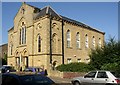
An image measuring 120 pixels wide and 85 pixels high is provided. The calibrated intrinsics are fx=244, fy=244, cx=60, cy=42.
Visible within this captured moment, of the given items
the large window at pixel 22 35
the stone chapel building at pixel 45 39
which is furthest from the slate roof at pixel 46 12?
the large window at pixel 22 35

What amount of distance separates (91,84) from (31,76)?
7988mm

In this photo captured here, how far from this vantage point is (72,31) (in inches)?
1866

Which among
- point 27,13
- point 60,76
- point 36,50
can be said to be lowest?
point 60,76

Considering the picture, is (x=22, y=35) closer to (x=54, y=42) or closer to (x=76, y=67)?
(x=54, y=42)

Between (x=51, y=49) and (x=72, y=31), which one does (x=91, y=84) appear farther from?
(x=72, y=31)

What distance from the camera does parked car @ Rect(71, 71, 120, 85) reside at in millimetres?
17639

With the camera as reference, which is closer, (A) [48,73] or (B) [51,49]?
(A) [48,73]

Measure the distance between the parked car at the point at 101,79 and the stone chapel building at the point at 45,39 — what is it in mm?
21313

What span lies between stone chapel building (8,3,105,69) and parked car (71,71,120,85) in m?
21.3

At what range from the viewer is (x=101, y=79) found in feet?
59.5

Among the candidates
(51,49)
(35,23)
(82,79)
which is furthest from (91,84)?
(35,23)

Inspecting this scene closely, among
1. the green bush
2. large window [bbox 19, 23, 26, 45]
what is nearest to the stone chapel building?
large window [bbox 19, 23, 26, 45]

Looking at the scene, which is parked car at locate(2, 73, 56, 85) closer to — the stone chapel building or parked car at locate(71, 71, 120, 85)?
parked car at locate(71, 71, 120, 85)

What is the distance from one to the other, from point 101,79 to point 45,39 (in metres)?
23.8
